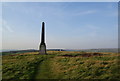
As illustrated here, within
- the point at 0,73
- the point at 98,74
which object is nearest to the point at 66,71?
the point at 98,74

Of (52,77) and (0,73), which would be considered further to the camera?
(0,73)

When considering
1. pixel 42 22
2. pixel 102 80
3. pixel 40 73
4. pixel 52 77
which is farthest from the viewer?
pixel 42 22

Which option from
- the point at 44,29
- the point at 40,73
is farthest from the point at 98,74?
the point at 44,29

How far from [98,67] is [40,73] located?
6.29 metres

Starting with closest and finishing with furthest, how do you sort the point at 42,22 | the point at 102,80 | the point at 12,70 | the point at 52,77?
the point at 102,80 → the point at 52,77 → the point at 12,70 → the point at 42,22

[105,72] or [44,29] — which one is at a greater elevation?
[44,29]

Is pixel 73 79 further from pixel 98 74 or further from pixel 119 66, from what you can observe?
pixel 119 66

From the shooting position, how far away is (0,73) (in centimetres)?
1533

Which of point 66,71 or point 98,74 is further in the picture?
point 66,71

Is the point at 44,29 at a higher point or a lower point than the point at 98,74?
higher

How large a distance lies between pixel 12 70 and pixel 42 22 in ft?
46.2

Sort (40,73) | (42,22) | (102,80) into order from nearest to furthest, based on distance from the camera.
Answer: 1. (102,80)
2. (40,73)
3. (42,22)

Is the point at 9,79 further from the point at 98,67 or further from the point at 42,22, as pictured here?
the point at 42,22

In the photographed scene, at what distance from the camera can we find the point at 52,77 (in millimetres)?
13375
